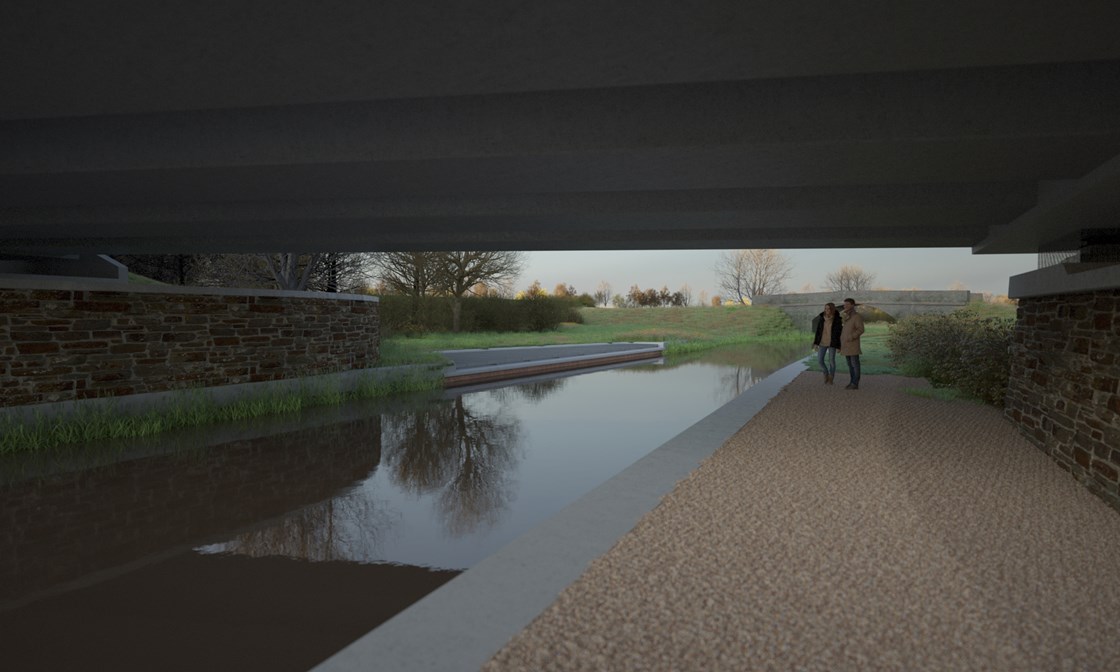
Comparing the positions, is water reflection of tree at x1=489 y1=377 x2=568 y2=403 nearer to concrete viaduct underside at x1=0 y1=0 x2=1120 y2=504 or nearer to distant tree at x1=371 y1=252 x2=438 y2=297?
concrete viaduct underside at x1=0 y1=0 x2=1120 y2=504

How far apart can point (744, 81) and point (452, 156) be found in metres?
2.91

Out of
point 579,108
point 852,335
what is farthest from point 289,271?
point 579,108

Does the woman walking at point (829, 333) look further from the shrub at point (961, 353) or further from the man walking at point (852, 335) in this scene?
the shrub at point (961, 353)

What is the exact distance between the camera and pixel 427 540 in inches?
212

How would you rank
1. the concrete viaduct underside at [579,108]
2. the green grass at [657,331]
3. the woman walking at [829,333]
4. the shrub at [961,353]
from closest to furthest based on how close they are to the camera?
1. the concrete viaduct underside at [579,108]
2. the shrub at [961,353]
3. the woman walking at [829,333]
4. the green grass at [657,331]

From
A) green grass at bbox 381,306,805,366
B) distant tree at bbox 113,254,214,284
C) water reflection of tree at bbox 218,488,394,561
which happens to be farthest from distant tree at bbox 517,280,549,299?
water reflection of tree at bbox 218,488,394,561

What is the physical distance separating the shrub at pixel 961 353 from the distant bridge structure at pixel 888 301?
1061 inches

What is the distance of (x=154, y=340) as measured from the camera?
36.2ft

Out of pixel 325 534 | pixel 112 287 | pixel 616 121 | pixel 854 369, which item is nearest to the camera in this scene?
pixel 325 534

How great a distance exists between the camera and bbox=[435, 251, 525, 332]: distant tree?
31672 mm

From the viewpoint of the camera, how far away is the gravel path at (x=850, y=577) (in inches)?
114

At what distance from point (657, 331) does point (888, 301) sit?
70.5 ft

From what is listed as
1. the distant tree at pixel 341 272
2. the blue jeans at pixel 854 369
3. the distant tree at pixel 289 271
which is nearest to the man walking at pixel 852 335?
the blue jeans at pixel 854 369

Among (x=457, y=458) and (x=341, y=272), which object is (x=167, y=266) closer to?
(x=341, y=272)
